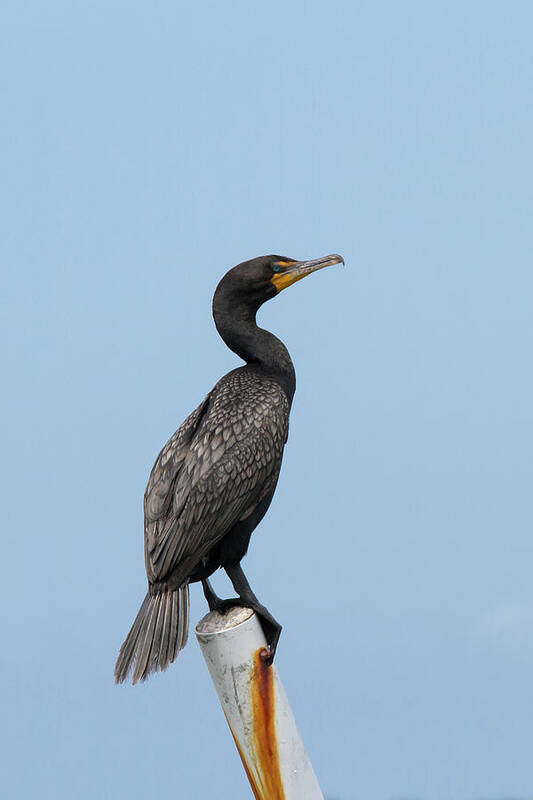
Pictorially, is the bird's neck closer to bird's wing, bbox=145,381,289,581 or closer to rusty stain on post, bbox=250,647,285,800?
bird's wing, bbox=145,381,289,581

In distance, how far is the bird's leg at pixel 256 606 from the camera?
519 centimetres

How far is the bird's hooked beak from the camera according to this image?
18.1ft

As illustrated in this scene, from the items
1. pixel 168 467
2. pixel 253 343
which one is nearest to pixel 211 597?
pixel 168 467

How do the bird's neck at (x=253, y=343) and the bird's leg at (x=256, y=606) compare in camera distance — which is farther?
the bird's neck at (x=253, y=343)

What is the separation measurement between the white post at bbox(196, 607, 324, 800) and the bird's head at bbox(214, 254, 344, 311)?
1519 mm

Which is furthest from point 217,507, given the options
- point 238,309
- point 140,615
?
point 238,309

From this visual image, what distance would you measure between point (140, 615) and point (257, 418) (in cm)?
105

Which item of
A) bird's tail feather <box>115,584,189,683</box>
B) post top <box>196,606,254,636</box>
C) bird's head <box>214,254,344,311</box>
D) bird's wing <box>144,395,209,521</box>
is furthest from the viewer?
bird's head <box>214,254,344,311</box>

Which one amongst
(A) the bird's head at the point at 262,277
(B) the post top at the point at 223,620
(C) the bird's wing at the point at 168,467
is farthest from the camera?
(A) the bird's head at the point at 262,277

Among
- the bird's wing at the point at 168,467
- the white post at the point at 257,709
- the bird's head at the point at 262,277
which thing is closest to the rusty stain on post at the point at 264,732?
the white post at the point at 257,709

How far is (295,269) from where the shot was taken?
5.55 metres

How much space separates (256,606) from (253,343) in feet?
4.16

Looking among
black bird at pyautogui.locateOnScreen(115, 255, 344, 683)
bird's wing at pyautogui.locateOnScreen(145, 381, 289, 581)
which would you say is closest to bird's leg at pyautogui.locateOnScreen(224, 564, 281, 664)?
black bird at pyautogui.locateOnScreen(115, 255, 344, 683)

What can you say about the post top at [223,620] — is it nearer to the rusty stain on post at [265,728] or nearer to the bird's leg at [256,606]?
the bird's leg at [256,606]
